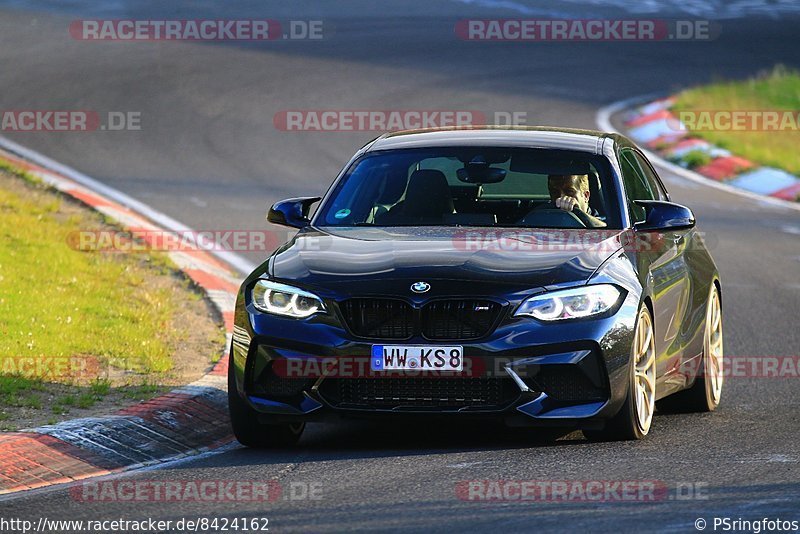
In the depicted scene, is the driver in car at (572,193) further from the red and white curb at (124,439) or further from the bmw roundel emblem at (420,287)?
the red and white curb at (124,439)

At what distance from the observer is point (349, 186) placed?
9.44 meters

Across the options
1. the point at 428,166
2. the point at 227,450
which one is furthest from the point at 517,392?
the point at 428,166

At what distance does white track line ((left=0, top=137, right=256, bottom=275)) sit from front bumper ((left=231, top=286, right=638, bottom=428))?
19.2ft

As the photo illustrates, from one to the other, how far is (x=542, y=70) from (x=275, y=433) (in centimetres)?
2015

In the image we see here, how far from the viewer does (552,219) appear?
8961 mm

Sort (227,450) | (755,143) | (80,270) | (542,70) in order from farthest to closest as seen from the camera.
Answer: (542,70) → (755,143) → (80,270) → (227,450)

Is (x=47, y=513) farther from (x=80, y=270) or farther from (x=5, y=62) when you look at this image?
(x=5, y=62)
